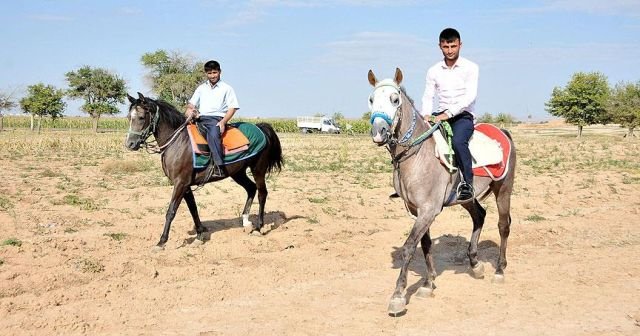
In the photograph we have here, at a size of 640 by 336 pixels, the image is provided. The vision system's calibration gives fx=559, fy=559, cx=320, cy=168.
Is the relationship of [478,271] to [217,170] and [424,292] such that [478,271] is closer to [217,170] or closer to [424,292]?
[424,292]

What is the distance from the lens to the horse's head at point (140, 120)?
880 centimetres

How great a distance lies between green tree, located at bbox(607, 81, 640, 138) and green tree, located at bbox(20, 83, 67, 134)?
57667mm

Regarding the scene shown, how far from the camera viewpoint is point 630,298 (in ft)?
21.3

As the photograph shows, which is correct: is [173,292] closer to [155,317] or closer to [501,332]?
[155,317]

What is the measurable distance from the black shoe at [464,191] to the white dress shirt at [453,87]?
0.84m

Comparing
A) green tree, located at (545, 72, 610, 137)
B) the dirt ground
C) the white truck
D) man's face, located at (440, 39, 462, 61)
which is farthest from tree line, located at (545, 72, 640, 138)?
man's face, located at (440, 39, 462, 61)

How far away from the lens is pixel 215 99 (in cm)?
961

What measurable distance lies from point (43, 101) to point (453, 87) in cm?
6007

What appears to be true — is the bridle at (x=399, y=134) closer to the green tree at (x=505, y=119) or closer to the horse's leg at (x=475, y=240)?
the horse's leg at (x=475, y=240)

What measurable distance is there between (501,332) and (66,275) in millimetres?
5096

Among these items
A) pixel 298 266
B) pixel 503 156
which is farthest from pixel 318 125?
pixel 503 156

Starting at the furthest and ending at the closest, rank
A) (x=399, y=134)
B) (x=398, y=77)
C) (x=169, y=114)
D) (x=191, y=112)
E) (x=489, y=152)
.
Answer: (x=191, y=112) → (x=169, y=114) → (x=489, y=152) → (x=399, y=134) → (x=398, y=77)

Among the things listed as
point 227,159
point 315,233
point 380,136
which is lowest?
point 315,233

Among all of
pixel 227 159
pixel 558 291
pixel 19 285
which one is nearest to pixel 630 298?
pixel 558 291
